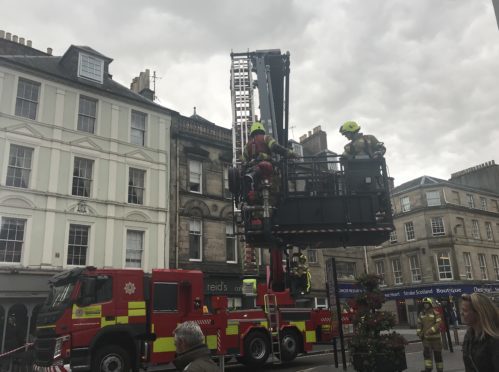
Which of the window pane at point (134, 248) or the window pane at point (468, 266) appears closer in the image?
the window pane at point (134, 248)

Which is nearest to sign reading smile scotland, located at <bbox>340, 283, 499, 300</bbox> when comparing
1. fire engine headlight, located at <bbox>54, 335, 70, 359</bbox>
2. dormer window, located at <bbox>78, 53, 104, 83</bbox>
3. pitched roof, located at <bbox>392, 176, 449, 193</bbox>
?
pitched roof, located at <bbox>392, 176, 449, 193</bbox>

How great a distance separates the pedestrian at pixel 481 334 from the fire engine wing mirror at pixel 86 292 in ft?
30.3

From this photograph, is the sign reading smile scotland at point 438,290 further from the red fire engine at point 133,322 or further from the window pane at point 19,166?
the window pane at point 19,166

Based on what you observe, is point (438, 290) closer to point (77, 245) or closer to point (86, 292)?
point (77, 245)

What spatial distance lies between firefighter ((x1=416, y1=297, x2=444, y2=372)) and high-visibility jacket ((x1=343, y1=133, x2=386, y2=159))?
15.2 feet

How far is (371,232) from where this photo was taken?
25.4ft

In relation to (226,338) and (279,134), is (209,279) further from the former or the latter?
(279,134)

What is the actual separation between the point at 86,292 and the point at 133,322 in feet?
4.63

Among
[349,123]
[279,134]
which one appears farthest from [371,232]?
[279,134]

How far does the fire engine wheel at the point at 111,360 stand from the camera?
10565 millimetres

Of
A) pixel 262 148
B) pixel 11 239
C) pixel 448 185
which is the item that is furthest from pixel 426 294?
pixel 262 148

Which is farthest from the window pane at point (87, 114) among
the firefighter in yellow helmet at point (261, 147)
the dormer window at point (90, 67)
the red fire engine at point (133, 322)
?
the firefighter in yellow helmet at point (261, 147)

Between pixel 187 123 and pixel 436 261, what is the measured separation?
2648cm

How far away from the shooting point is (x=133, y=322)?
11.3m
